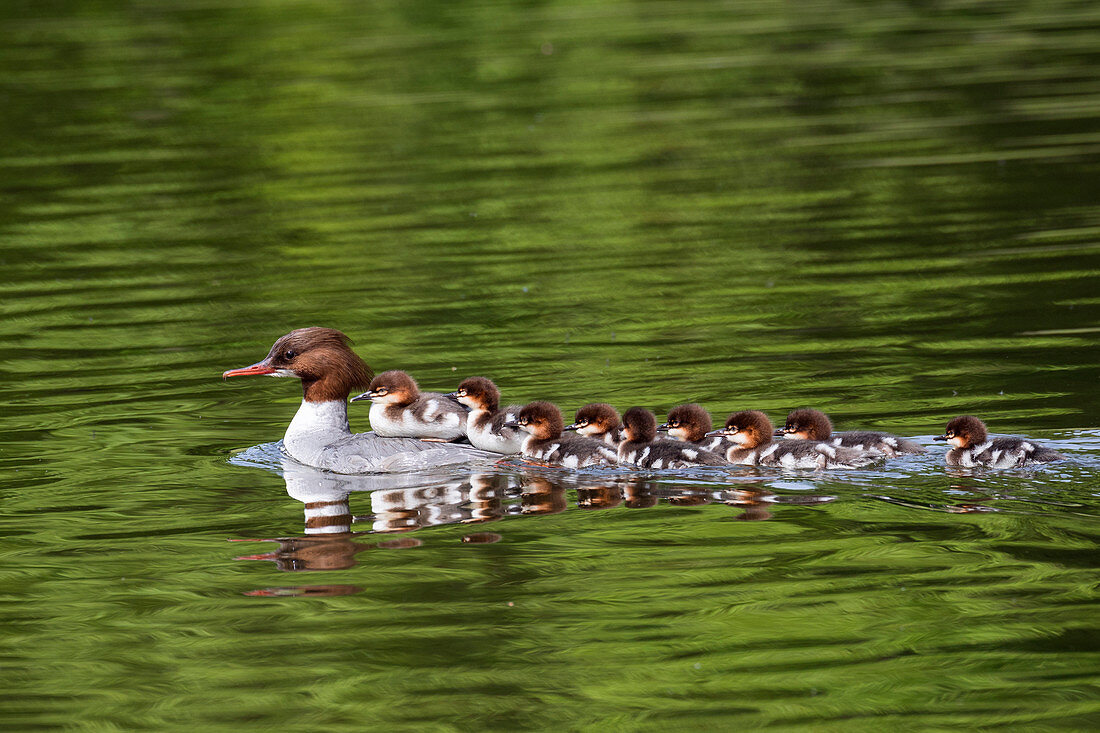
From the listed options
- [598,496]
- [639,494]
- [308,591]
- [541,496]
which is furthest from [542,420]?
[308,591]

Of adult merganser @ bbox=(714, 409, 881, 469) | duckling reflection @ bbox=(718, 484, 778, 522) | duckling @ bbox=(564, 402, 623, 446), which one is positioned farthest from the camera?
duckling @ bbox=(564, 402, 623, 446)

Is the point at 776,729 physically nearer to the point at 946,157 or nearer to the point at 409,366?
the point at 409,366

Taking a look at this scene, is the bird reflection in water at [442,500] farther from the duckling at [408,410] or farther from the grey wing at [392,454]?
the duckling at [408,410]

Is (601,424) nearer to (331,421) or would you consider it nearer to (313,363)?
(331,421)

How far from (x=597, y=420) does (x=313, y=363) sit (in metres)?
1.70

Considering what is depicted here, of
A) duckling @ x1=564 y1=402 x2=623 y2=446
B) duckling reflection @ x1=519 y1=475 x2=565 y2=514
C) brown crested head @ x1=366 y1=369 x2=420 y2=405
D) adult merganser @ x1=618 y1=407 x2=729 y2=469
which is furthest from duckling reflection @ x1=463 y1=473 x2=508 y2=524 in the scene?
brown crested head @ x1=366 y1=369 x2=420 y2=405

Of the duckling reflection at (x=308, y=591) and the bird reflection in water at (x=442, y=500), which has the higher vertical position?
the bird reflection in water at (x=442, y=500)

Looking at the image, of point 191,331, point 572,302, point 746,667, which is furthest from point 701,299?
point 746,667

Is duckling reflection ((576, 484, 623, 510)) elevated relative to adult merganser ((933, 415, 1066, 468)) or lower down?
lower down

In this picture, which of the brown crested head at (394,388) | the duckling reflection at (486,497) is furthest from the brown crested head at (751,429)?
the brown crested head at (394,388)

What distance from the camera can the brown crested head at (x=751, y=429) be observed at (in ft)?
27.1

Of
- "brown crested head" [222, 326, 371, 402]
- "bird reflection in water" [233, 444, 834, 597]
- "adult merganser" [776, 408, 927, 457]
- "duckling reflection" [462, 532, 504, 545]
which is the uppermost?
"brown crested head" [222, 326, 371, 402]

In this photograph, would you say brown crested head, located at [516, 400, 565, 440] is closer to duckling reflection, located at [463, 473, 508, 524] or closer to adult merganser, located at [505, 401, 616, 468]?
adult merganser, located at [505, 401, 616, 468]

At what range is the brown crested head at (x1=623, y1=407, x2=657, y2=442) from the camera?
850 centimetres
